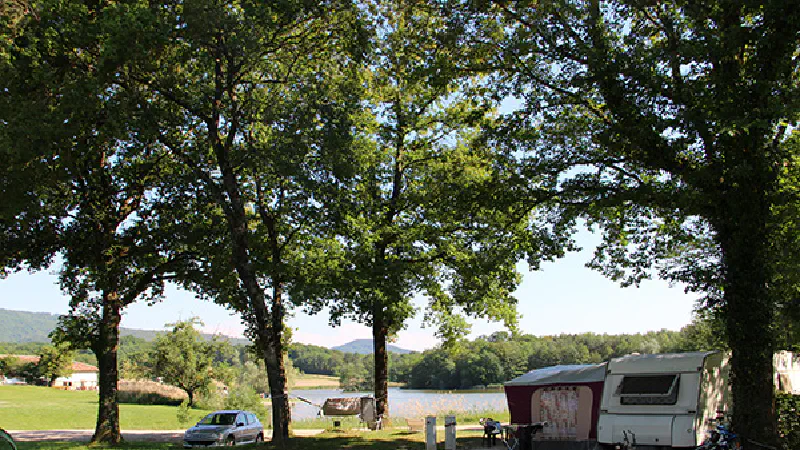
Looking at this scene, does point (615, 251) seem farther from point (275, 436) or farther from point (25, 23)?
point (25, 23)

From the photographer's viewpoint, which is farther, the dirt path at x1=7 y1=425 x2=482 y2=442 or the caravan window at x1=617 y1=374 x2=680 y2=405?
the dirt path at x1=7 y1=425 x2=482 y2=442

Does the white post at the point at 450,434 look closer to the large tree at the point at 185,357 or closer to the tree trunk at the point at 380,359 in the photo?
the tree trunk at the point at 380,359

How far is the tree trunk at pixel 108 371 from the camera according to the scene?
18.7 meters

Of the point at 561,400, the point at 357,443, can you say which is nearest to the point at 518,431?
the point at 561,400

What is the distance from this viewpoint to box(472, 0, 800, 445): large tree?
12070 millimetres

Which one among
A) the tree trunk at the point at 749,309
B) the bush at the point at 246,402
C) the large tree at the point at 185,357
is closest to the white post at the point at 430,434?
the tree trunk at the point at 749,309

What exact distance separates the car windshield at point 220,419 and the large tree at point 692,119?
12542mm

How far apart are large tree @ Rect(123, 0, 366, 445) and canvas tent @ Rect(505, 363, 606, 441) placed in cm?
622

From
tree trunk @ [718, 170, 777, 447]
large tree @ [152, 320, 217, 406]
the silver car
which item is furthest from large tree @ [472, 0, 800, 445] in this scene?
large tree @ [152, 320, 217, 406]

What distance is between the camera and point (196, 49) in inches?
622

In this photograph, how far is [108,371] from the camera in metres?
19.7

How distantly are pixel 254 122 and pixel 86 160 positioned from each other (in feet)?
17.3

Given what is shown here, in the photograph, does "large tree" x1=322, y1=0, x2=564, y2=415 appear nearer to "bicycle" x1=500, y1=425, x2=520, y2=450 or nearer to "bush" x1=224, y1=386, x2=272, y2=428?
"bicycle" x1=500, y1=425, x2=520, y2=450

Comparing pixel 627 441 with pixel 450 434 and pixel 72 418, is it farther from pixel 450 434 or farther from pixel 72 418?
pixel 72 418
